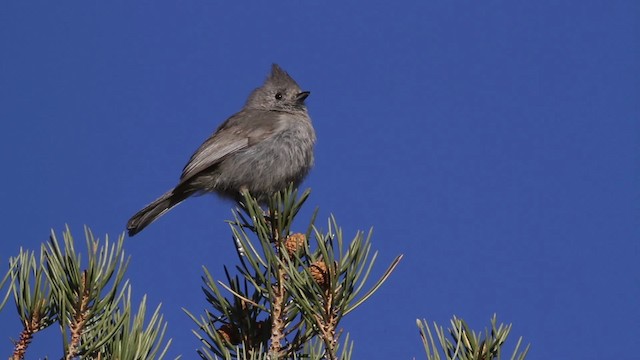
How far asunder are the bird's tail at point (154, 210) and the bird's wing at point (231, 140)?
161mm


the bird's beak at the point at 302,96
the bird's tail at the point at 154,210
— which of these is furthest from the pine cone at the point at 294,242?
the bird's beak at the point at 302,96

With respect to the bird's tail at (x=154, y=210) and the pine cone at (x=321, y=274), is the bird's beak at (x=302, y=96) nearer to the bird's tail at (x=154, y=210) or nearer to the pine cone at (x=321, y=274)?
the bird's tail at (x=154, y=210)

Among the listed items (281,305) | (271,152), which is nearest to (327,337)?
(281,305)

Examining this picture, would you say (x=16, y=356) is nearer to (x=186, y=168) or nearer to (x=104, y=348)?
(x=104, y=348)

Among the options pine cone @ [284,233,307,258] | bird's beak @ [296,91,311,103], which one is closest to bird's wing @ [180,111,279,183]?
bird's beak @ [296,91,311,103]

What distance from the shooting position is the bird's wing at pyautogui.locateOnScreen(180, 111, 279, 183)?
5824 mm

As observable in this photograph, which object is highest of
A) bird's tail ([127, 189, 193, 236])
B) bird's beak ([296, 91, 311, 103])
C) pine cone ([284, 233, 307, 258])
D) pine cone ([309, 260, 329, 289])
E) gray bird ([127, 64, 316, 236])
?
bird's beak ([296, 91, 311, 103])

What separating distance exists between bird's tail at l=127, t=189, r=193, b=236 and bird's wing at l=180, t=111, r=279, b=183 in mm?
161

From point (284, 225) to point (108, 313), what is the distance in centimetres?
84

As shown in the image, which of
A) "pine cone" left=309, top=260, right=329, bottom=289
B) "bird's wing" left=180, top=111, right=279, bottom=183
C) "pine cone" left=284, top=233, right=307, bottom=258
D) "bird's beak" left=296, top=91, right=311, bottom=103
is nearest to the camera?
"pine cone" left=309, top=260, right=329, bottom=289

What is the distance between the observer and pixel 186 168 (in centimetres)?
593

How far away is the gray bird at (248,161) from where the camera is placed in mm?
5633

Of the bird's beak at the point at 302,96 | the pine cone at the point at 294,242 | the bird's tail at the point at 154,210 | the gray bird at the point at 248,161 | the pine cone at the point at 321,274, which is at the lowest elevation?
the pine cone at the point at 321,274

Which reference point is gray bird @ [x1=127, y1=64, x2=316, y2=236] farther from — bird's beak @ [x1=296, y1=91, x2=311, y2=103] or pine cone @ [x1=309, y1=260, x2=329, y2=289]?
pine cone @ [x1=309, y1=260, x2=329, y2=289]
